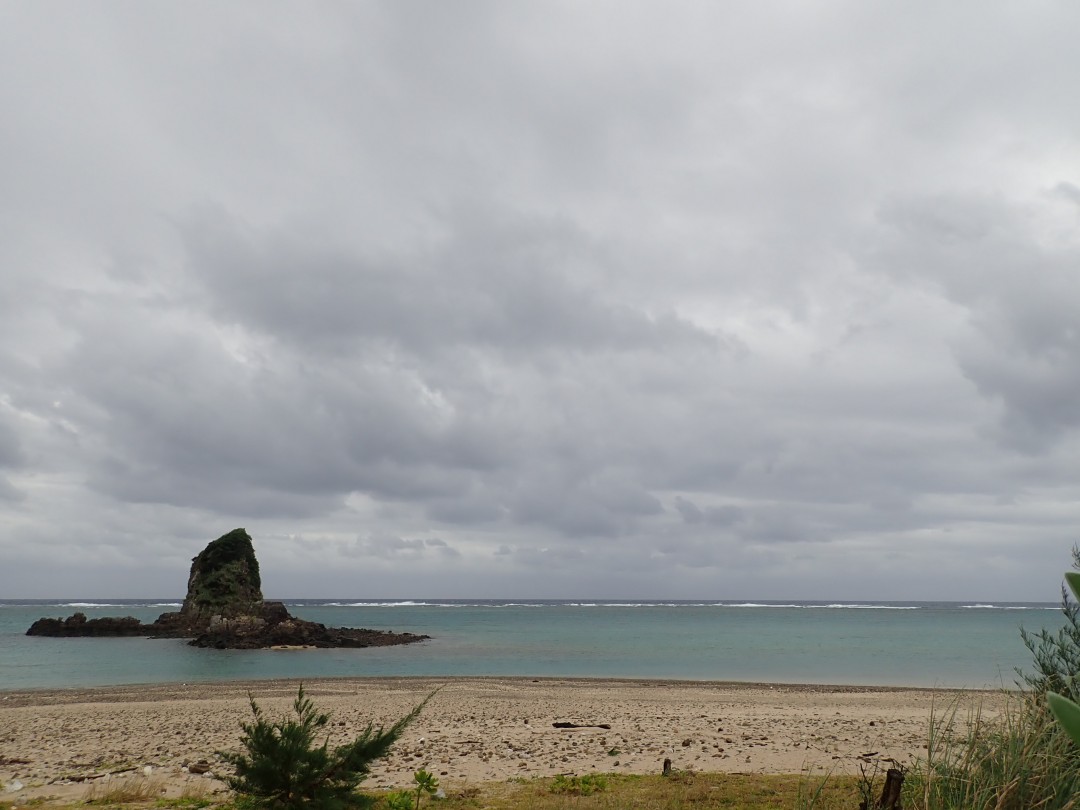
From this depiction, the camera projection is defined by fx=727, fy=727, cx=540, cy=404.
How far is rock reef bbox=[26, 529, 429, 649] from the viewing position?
229 feet

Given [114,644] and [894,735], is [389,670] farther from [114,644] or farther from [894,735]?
[114,644]

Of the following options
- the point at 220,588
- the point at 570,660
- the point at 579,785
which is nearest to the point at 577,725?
the point at 579,785

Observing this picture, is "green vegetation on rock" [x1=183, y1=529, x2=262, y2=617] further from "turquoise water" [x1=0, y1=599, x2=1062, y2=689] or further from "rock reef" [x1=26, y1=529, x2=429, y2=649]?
"turquoise water" [x1=0, y1=599, x2=1062, y2=689]

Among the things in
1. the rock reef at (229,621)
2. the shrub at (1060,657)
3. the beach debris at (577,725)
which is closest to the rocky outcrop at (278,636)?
the rock reef at (229,621)

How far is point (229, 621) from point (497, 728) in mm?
67019

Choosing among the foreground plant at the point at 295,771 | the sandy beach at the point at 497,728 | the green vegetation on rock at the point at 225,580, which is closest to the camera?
the foreground plant at the point at 295,771

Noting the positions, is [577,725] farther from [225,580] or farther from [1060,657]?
[225,580]

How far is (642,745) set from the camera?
16.7 meters

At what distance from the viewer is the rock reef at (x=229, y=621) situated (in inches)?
2751

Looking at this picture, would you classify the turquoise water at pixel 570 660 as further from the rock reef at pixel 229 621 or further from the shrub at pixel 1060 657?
the shrub at pixel 1060 657

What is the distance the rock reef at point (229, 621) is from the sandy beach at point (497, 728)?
124 feet

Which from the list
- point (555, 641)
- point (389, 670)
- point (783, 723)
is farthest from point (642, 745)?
point (555, 641)

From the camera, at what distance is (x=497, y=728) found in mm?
19906

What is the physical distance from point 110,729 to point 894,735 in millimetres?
21601
